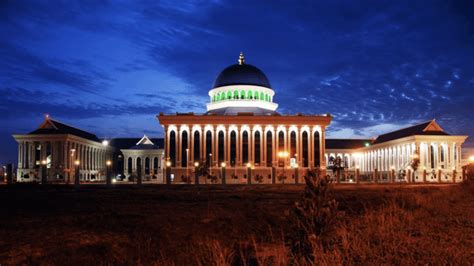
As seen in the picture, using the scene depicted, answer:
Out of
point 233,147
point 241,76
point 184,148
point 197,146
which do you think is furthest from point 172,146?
point 241,76

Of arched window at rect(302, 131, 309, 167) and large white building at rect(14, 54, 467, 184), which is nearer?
large white building at rect(14, 54, 467, 184)

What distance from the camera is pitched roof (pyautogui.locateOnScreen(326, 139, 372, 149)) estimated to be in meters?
125

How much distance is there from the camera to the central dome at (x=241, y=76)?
101863mm

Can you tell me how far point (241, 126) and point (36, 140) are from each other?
131 ft

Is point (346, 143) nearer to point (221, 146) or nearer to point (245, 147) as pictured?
point (245, 147)

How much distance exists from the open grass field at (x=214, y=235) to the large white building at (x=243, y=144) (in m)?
59.2

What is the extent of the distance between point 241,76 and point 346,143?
1565 inches

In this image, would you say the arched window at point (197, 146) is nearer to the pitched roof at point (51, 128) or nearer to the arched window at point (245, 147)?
the arched window at point (245, 147)

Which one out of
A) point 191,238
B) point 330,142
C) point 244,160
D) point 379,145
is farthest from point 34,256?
point 330,142

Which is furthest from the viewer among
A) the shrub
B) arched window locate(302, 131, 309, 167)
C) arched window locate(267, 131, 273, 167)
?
arched window locate(302, 131, 309, 167)

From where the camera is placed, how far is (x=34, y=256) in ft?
44.0

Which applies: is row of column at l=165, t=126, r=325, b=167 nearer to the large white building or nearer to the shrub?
the large white building

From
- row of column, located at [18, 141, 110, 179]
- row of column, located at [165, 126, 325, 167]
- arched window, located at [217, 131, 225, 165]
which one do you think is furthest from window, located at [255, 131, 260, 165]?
row of column, located at [18, 141, 110, 179]

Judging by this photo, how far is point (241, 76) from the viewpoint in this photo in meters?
102
